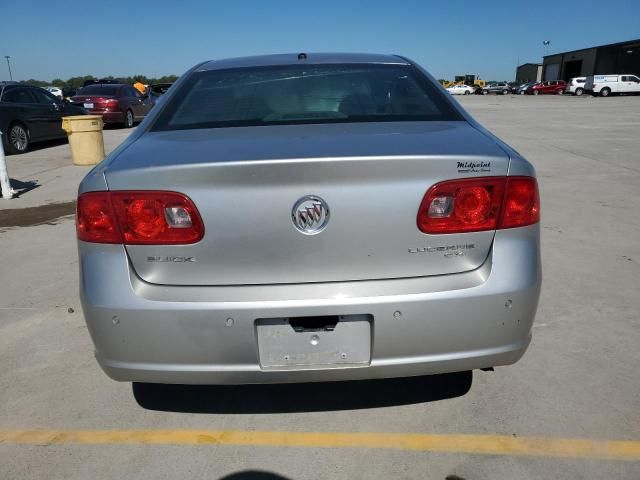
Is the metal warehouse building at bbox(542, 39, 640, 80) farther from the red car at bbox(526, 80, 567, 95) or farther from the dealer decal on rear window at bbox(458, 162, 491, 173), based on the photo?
the dealer decal on rear window at bbox(458, 162, 491, 173)

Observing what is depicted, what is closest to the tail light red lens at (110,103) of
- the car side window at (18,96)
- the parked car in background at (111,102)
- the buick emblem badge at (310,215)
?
the parked car in background at (111,102)

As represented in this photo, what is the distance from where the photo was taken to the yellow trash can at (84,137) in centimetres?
989

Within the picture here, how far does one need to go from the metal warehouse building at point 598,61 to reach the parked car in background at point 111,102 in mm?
57956

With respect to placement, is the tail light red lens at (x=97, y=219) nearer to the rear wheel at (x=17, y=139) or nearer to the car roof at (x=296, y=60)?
the car roof at (x=296, y=60)

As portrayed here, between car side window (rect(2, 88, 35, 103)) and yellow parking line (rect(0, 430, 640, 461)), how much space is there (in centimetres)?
1103

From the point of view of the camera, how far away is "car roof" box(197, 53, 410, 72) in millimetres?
2992

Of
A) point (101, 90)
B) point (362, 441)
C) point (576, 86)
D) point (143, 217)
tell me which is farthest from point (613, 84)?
point (143, 217)

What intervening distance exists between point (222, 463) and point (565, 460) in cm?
143

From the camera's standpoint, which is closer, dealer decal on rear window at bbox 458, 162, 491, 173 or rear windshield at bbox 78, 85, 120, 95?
dealer decal on rear window at bbox 458, 162, 491, 173

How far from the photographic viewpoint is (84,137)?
997 centimetres

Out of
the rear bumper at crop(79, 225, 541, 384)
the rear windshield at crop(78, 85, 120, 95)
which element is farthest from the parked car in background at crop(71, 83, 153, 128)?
the rear bumper at crop(79, 225, 541, 384)

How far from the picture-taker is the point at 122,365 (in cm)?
201

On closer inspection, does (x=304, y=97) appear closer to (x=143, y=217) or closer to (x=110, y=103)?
(x=143, y=217)

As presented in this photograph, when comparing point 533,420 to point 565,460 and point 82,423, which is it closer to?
point 565,460
